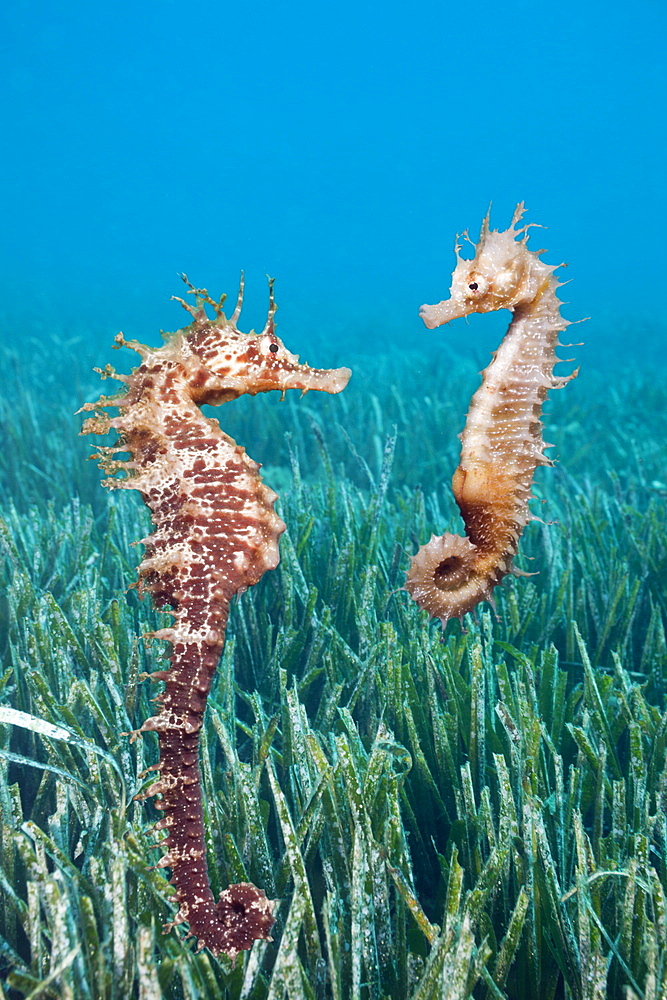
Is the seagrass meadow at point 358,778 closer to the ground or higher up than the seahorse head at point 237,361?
closer to the ground

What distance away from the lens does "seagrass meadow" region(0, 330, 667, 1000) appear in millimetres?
1175

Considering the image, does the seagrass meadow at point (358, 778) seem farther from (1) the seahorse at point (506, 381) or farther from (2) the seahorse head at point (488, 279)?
(2) the seahorse head at point (488, 279)

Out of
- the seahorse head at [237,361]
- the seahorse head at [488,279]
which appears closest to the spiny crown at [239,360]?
the seahorse head at [237,361]

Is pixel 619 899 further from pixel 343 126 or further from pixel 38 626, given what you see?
pixel 343 126

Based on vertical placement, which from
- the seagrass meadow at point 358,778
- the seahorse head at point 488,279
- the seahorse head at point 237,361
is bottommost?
the seagrass meadow at point 358,778

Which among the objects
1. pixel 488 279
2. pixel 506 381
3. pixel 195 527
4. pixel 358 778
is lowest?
pixel 358 778

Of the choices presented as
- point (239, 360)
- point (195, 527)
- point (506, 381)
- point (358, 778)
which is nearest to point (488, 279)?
point (506, 381)

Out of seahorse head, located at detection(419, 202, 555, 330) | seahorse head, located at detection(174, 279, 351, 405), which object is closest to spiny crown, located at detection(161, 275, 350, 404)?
seahorse head, located at detection(174, 279, 351, 405)

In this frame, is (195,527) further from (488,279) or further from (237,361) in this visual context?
(488,279)

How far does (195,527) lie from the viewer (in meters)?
1.19

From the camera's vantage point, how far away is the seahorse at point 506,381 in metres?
1.39

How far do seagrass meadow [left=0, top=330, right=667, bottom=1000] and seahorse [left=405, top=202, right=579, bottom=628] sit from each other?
542mm

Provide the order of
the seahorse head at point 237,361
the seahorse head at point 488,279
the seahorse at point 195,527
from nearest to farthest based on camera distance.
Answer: the seahorse at point 195,527 < the seahorse head at point 237,361 < the seahorse head at point 488,279

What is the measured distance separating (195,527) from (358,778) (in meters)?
0.70
